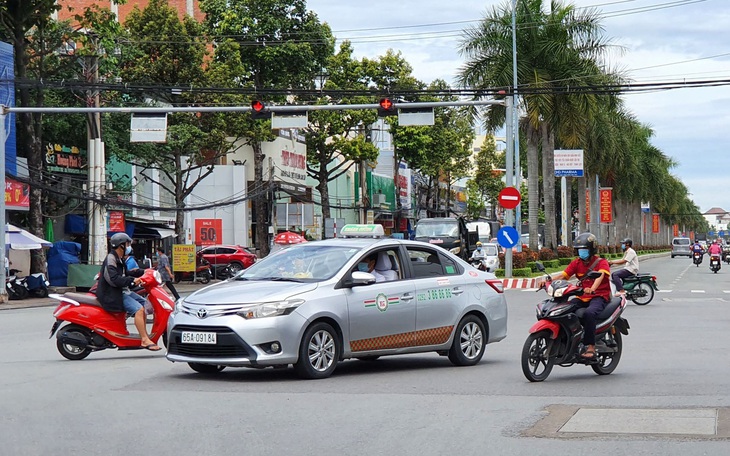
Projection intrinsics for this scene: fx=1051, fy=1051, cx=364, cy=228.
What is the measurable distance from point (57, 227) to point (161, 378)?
3587 centimetres

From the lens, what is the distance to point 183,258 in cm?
4575

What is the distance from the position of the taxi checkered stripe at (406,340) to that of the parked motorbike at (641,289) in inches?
611

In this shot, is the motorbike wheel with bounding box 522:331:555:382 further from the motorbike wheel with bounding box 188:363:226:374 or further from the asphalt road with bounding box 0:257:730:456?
the motorbike wheel with bounding box 188:363:226:374

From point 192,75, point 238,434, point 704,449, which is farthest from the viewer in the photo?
point 192,75

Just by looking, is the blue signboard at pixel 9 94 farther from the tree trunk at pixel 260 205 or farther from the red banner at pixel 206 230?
the tree trunk at pixel 260 205

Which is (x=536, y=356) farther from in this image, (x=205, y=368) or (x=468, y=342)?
(x=205, y=368)

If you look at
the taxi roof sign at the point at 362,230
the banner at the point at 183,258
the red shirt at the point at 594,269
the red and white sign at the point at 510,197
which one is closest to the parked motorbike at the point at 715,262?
the taxi roof sign at the point at 362,230

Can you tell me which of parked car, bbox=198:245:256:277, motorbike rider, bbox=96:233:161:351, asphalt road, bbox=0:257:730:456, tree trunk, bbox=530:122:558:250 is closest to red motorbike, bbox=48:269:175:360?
motorbike rider, bbox=96:233:161:351

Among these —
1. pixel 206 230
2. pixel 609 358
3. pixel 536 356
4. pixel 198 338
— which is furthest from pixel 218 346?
pixel 206 230

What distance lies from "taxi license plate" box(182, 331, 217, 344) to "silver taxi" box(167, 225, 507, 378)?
0.4 inches

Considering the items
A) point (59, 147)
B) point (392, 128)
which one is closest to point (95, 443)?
point (59, 147)

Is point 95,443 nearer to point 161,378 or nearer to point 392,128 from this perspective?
point 161,378

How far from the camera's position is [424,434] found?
8.12m

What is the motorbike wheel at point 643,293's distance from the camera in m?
27.8
